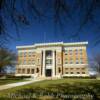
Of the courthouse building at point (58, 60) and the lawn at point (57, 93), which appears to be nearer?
the lawn at point (57, 93)

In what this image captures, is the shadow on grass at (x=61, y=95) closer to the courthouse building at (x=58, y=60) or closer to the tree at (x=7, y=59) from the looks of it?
the tree at (x=7, y=59)

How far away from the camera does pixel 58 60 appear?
61312 millimetres

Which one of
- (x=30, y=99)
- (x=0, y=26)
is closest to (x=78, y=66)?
(x=30, y=99)

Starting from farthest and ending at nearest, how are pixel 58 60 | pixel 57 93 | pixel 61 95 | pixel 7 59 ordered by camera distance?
pixel 58 60
pixel 7 59
pixel 57 93
pixel 61 95

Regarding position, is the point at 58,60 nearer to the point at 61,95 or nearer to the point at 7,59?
the point at 7,59

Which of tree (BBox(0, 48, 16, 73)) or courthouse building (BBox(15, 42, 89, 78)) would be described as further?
courthouse building (BBox(15, 42, 89, 78))

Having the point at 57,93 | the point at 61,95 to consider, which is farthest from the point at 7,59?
the point at 61,95

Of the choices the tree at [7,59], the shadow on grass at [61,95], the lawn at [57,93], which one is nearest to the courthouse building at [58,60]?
the tree at [7,59]

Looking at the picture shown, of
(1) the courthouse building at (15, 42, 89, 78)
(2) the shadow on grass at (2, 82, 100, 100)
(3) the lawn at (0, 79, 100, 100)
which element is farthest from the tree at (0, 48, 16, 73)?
(2) the shadow on grass at (2, 82, 100, 100)

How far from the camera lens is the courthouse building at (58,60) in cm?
5969

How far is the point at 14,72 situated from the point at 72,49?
24.6 m

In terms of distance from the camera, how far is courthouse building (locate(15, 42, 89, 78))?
5969cm

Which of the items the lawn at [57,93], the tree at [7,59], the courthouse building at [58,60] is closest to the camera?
the lawn at [57,93]

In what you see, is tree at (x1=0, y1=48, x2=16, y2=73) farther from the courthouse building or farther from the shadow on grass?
the shadow on grass
